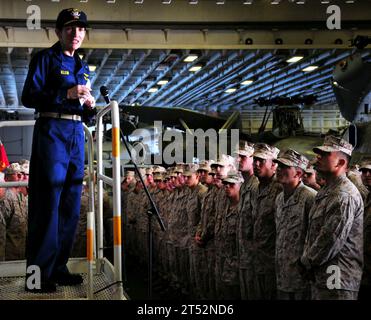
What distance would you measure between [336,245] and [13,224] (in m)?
4.92

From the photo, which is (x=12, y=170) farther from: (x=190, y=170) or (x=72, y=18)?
(x=72, y=18)

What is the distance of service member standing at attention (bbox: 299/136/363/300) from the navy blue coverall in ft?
6.43

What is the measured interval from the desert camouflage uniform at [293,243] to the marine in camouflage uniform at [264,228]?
582 millimetres

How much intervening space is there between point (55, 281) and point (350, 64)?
259 inches

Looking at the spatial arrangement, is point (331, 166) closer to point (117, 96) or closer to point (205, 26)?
point (205, 26)

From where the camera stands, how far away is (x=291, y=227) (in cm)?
497

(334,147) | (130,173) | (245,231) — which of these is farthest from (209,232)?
(130,173)

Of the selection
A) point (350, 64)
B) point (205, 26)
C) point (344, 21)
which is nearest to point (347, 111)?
point (350, 64)

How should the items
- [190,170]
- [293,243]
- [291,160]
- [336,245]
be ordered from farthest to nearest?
1. [190,170]
2. [291,160]
3. [293,243]
4. [336,245]

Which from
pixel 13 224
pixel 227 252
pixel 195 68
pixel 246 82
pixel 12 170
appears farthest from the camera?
pixel 246 82

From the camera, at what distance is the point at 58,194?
3299 millimetres

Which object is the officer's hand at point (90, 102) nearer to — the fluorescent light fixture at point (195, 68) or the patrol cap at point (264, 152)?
the patrol cap at point (264, 152)

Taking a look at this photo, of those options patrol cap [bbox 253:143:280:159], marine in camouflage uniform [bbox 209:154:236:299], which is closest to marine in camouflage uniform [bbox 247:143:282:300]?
patrol cap [bbox 253:143:280:159]

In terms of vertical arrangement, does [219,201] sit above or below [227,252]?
above
